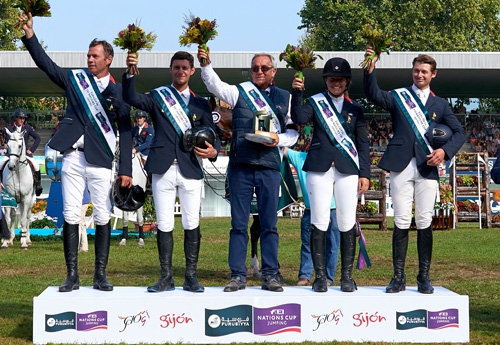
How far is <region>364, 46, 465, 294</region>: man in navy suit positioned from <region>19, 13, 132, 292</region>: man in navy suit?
219cm

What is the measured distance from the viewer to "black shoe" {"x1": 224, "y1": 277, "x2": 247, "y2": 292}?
25.8 feet

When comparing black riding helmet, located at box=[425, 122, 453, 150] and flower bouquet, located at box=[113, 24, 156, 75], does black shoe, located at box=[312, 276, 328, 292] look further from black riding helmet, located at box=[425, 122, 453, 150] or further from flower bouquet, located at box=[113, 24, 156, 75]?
flower bouquet, located at box=[113, 24, 156, 75]

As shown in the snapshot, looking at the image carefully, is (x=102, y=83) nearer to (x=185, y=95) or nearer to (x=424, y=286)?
(x=185, y=95)

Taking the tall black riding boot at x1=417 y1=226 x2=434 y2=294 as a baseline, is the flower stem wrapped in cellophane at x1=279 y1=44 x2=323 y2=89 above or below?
above

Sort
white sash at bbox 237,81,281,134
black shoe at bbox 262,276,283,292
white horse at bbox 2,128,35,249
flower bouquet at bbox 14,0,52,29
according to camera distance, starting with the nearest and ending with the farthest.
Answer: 1. flower bouquet at bbox 14,0,52,29
2. black shoe at bbox 262,276,283,292
3. white sash at bbox 237,81,281,134
4. white horse at bbox 2,128,35,249

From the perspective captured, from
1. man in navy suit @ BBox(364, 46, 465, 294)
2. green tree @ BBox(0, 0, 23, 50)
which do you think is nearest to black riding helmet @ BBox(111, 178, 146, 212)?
man in navy suit @ BBox(364, 46, 465, 294)

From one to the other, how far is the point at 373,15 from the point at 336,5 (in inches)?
146

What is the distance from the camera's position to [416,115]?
809 cm

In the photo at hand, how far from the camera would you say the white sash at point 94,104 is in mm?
8000

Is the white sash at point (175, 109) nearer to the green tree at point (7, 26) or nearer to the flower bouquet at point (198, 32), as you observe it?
the flower bouquet at point (198, 32)

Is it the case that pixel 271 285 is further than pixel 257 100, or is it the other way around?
pixel 257 100

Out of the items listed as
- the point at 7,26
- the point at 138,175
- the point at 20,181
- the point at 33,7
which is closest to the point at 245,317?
the point at 33,7

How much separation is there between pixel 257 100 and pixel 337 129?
737mm

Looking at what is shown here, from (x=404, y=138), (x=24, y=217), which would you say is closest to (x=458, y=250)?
(x=24, y=217)
